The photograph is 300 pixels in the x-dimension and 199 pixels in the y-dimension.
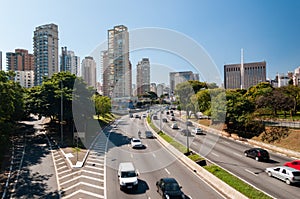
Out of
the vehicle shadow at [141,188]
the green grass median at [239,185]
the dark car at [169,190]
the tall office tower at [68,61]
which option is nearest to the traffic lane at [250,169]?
the green grass median at [239,185]

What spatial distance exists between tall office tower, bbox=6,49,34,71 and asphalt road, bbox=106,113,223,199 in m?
128

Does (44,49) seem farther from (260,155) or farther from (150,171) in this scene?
(260,155)

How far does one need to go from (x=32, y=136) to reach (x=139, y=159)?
1999cm

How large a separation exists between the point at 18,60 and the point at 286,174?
149519 mm

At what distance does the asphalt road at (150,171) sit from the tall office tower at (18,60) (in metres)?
128

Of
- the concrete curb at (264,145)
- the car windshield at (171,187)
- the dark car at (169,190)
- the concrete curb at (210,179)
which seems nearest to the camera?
the dark car at (169,190)

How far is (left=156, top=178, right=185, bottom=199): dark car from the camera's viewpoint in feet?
43.7

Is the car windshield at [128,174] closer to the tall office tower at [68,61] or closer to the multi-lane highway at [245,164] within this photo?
the multi-lane highway at [245,164]

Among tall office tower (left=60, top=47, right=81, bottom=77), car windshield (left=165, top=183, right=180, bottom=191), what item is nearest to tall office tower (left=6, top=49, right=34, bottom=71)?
tall office tower (left=60, top=47, right=81, bottom=77)

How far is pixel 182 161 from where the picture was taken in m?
22.6

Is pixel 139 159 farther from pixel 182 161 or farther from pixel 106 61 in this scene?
pixel 106 61

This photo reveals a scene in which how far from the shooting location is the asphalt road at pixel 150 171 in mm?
14852

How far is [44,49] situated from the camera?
11006 cm

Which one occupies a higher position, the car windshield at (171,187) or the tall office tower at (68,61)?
→ the tall office tower at (68,61)
